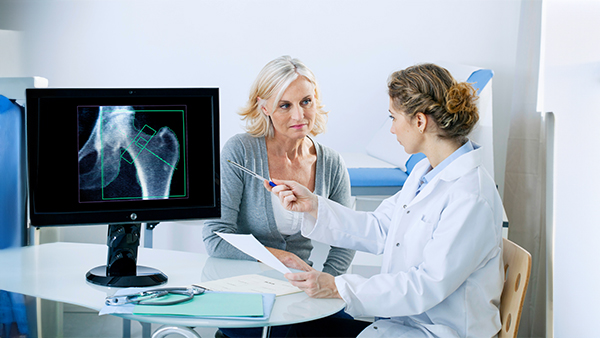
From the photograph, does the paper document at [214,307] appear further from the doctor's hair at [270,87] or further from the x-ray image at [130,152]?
the doctor's hair at [270,87]

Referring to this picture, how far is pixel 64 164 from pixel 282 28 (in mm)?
2439

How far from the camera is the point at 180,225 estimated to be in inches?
118

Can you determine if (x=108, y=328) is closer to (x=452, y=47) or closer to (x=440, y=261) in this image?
(x=440, y=261)

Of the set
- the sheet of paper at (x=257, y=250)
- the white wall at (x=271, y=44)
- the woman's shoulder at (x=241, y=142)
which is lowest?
the sheet of paper at (x=257, y=250)

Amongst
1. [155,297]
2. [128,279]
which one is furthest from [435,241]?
[128,279]

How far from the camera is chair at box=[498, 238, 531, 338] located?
1.20m

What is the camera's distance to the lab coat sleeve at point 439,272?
1175mm

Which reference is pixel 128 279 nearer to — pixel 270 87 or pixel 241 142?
pixel 241 142

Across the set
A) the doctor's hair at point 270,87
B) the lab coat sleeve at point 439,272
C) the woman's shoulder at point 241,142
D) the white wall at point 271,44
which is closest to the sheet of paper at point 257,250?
the lab coat sleeve at point 439,272

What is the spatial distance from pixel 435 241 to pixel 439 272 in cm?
7

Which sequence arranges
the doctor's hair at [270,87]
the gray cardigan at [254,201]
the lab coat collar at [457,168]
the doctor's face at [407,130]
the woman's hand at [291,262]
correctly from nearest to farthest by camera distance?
1. the lab coat collar at [457,168]
2. the doctor's face at [407,130]
3. the woman's hand at [291,262]
4. the gray cardigan at [254,201]
5. the doctor's hair at [270,87]

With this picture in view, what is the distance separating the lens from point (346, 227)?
1.59 metres

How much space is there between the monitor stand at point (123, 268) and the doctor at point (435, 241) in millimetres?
382

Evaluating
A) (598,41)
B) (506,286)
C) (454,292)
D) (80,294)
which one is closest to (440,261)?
(454,292)
